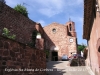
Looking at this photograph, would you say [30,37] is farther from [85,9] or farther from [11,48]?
[11,48]

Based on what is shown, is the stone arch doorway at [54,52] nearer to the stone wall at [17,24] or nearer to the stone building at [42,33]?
the stone building at [42,33]

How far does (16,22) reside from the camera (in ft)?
59.2

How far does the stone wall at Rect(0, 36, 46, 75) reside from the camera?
5.85 metres

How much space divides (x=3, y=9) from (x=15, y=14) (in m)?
2.18

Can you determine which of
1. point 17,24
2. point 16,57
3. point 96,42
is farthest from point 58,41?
point 16,57

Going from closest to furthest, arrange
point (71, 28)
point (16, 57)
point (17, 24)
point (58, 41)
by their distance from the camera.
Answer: point (16, 57) < point (17, 24) < point (58, 41) < point (71, 28)

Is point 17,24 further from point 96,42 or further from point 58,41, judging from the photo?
point 58,41

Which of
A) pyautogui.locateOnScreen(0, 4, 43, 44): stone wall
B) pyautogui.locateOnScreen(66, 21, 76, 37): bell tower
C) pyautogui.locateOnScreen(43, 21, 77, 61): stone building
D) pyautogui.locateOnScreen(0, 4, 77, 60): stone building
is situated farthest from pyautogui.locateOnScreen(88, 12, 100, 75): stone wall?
pyautogui.locateOnScreen(66, 21, 76, 37): bell tower

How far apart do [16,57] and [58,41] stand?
2523cm

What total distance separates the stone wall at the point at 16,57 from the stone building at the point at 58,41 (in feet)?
71.0

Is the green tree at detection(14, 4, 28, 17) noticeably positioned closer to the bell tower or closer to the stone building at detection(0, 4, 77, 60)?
the stone building at detection(0, 4, 77, 60)

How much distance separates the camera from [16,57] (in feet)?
22.1

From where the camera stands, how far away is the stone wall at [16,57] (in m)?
5.85

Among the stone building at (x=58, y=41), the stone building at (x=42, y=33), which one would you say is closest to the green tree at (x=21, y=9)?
the stone building at (x=42, y=33)
